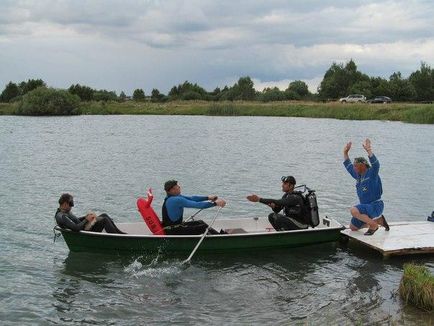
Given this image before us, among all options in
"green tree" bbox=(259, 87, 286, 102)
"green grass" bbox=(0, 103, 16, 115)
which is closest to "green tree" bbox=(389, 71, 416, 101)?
"green tree" bbox=(259, 87, 286, 102)

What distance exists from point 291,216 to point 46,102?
81642mm

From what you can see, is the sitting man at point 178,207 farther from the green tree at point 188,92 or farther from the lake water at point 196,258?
the green tree at point 188,92

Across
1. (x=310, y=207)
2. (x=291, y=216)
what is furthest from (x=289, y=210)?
(x=310, y=207)

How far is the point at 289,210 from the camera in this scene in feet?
43.3

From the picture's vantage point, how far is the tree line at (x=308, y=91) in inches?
4085

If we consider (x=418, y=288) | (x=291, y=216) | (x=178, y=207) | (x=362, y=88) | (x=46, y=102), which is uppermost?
(x=362, y=88)

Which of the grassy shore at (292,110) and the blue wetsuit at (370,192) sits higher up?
A: the grassy shore at (292,110)

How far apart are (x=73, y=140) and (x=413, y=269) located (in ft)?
130

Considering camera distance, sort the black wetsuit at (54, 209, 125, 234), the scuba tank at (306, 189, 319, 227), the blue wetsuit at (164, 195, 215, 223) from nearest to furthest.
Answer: the black wetsuit at (54, 209, 125, 234), the blue wetsuit at (164, 195, 215, 223), the scuba tank at (306, 189, 319, 227)

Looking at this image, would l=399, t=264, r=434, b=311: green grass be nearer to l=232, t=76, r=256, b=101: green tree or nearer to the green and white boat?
the green and white boat

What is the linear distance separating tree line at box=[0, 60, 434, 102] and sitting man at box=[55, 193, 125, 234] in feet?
276

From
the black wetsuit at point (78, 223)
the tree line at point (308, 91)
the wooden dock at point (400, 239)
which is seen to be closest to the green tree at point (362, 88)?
the tree line at point (308, 91)

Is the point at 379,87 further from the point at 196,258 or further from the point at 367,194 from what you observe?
the point at 196,258

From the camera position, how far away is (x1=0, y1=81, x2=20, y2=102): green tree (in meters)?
122
